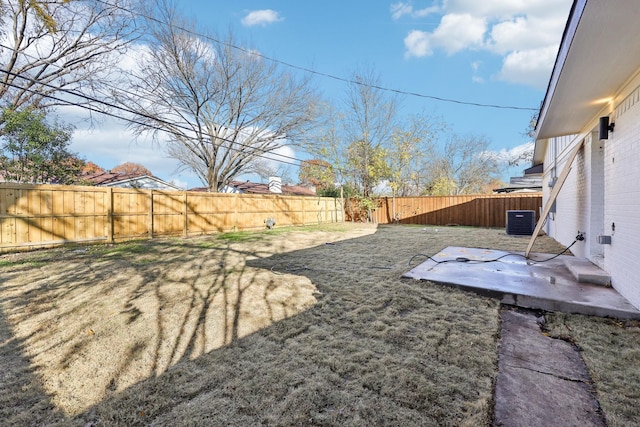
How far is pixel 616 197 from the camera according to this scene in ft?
10.2

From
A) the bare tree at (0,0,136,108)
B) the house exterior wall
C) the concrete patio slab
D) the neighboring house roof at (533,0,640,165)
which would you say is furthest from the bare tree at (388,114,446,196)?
the bare tree at (0,0,136,108)

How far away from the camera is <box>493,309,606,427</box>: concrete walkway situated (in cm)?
138

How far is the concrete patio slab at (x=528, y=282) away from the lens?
8.70 ft

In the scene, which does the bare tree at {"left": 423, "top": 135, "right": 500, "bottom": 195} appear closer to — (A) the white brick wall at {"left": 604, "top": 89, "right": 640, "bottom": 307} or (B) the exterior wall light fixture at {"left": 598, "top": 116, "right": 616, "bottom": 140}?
(B) the exterior wall light fixture at {"left": 598, "top": 116, "right": 616, "bottom": 140}

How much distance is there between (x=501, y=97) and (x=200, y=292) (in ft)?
41.7

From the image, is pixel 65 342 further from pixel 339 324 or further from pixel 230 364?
pixel 339 324

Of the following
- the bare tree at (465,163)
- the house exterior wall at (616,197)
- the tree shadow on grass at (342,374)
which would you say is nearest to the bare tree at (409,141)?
the bare tree at (465,163)

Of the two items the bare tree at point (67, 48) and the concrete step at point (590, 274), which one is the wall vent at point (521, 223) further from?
the bare tree at point (67, 48)

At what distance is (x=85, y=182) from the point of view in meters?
11.4

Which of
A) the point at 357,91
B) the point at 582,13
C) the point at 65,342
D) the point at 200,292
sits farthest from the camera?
the point at 357,91

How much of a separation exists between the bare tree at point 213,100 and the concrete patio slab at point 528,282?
10.9 meters

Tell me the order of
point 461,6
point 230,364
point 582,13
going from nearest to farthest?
point 230,364 → point 582,13 → point 461,6

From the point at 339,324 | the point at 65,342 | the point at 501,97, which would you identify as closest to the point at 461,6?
the point at 501,97

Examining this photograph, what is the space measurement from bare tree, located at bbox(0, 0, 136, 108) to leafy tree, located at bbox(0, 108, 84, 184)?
127 cm
